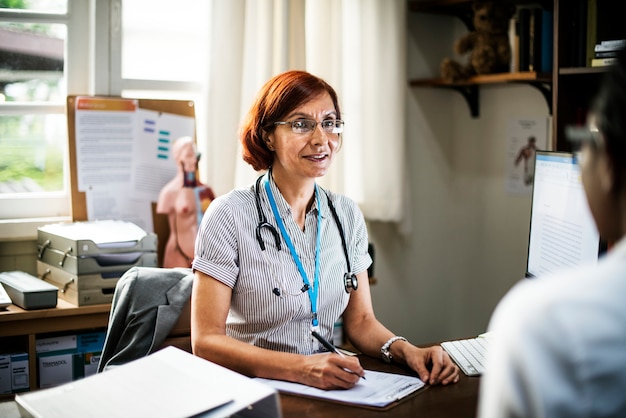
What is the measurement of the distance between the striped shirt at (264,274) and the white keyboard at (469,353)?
1.10 ft

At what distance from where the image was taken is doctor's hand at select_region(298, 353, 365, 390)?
164cm

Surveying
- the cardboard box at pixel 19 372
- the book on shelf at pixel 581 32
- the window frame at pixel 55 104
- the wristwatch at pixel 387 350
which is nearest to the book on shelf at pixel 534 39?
the book on shelf at pixel 581 32

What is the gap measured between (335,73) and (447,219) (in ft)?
3.47

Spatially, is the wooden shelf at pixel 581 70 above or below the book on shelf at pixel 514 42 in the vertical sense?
below

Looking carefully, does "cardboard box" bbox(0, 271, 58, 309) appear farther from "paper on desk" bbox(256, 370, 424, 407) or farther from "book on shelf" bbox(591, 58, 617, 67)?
"book on shelf" bbox(591, 58, 617, 67)

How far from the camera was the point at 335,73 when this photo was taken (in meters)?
3.35

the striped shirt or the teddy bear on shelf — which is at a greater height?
the teddy bear on shelf

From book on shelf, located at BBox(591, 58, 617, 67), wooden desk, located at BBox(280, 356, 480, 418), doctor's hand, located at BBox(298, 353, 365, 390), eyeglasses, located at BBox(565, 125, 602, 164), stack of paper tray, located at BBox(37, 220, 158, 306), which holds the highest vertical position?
book on shelf, located at BBox(591, 58, 617, 67)

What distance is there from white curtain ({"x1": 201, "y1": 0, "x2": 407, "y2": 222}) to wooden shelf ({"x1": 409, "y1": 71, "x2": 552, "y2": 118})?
16cm

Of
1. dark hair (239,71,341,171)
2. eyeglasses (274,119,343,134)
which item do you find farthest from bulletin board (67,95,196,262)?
eyeglasses (274,119,343,134)

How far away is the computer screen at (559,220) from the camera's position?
6.17ft

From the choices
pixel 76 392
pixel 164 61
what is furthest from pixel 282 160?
pixel 164 61

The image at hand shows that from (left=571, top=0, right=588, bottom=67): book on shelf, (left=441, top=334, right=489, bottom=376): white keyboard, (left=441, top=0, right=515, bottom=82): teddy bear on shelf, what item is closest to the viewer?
(left=441, top=334, right=489, bottom=376): white keyboard

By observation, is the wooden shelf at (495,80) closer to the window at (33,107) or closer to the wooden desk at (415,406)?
the window at (33,107)
